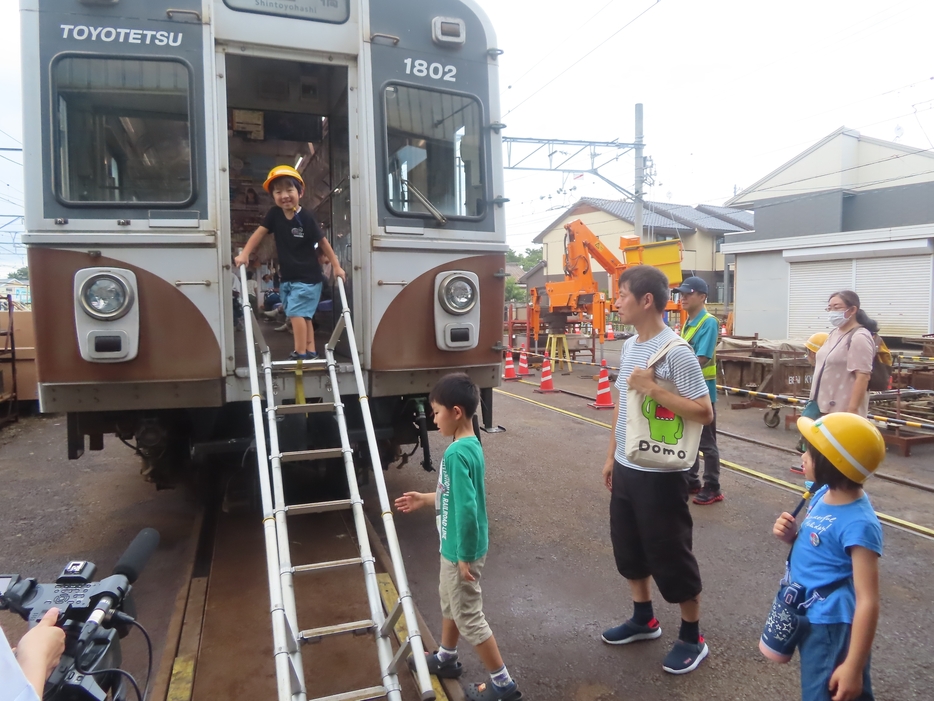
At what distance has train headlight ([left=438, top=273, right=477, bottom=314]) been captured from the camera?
4570mm

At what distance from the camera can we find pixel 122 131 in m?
4.12

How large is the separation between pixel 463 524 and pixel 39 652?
1.63 m

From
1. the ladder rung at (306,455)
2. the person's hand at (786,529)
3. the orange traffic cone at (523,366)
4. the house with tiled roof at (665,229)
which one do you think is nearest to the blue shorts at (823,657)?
the person's hand at (786,529)

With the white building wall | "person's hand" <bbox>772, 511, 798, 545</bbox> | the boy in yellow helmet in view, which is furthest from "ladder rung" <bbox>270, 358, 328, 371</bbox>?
the white building wall

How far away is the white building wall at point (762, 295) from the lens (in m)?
22.3

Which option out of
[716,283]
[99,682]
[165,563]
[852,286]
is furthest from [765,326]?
[99,682]

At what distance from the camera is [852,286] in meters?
20.2

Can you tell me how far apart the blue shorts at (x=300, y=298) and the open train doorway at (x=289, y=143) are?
29 centimetres

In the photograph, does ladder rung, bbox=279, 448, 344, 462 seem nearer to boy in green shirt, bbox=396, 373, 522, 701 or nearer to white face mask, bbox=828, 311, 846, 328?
boy in green shirt, bbox=396, 373, 522, 701

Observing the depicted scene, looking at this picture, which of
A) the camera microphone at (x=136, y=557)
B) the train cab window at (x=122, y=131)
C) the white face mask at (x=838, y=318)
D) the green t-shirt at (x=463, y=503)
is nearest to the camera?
the camera microphone at (x=136, y=557)

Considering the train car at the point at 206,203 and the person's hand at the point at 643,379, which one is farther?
the train car at the point at 206,203

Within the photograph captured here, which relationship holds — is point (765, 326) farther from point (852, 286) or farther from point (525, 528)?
point (525, 528)

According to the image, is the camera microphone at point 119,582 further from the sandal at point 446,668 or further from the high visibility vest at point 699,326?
the high visibility vest at point 699,326

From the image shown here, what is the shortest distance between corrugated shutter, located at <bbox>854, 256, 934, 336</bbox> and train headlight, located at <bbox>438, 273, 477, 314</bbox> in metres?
17.4
